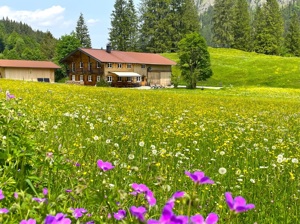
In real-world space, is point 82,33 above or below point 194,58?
above

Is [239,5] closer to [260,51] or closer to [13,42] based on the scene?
[260,51]

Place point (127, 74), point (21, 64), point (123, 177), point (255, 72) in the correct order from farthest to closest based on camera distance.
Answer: point (255, 72)
point (21, 64)
point (127, 74)
point (123, 177)

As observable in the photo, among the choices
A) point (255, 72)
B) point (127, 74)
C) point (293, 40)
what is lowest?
point (127, 74)

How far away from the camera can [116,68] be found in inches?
2611

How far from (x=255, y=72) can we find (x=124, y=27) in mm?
42937

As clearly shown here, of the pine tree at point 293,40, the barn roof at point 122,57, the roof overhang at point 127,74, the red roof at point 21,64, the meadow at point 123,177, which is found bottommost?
the meadow at point 123,177

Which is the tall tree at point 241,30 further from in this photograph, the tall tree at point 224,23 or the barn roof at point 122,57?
the barn roof at point 122,57

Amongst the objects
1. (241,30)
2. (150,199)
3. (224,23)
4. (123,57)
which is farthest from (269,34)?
(150,199)

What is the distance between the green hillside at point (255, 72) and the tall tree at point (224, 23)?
90.8 feet

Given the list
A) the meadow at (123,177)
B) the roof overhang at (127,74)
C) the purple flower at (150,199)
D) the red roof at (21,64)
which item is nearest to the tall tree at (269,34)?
the roof overhang at (127,74)

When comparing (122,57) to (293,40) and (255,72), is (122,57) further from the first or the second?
(293,40)

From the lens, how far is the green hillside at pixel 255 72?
6709 centimetres

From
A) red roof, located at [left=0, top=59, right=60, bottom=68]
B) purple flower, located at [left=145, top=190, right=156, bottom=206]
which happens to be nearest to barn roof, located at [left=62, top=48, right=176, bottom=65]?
red roof, located at [left=0, top=59, right=60, bottom=68]

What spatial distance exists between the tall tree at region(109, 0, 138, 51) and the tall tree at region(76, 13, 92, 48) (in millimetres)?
11878
